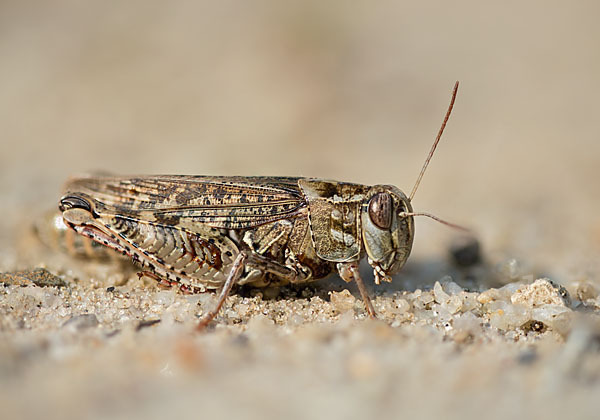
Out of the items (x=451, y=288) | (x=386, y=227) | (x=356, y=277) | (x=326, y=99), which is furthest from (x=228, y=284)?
(x=326, y=99)

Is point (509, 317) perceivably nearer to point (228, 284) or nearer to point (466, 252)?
point (466, 252)

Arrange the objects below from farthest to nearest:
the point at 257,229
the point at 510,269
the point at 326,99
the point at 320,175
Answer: the point at 326,99, the point at 320,175, the point at 510,269, the point at 257,229

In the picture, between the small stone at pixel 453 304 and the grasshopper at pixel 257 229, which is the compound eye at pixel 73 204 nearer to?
the grasshopper at pixel 257 229

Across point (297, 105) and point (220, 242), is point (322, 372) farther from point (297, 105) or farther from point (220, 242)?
point (297, 105)

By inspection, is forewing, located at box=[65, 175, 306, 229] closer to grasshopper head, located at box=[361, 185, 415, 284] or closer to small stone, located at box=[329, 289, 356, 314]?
grasshopper head, located at box=[361, 185, 415, 284]

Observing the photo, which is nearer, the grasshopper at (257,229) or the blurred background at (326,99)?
the grasshopper at (257,229)

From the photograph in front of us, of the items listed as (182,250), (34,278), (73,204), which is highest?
(73,204)

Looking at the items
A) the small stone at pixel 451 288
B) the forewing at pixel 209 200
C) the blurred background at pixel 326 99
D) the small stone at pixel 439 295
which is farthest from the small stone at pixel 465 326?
the blurred background at pixel 326 99

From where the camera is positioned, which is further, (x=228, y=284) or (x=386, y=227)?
(x=386, y=227)
